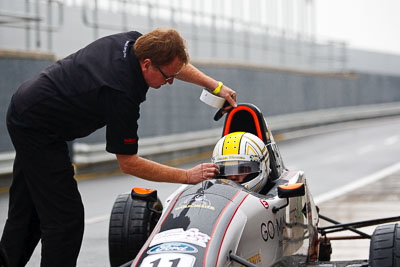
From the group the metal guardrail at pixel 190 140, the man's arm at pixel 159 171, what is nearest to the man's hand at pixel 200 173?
the man's arm at pixel 159 171

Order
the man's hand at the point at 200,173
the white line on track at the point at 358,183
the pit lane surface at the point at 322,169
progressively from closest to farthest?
1. the man's hand at the point at 200,173
2. the pit lane surface at the point at 322,169
3. the white line on track at the point at 358,183

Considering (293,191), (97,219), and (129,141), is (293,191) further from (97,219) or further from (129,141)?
(97,219)

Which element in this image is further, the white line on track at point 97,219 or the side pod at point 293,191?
the white line on track at point 97,219

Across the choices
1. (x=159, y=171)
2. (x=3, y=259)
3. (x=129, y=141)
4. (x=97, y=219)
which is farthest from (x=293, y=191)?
(x=97, y=219)

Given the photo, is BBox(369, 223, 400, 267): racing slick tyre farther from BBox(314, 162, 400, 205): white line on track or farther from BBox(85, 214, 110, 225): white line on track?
BBox(314, 162, 400, 205): white line on track

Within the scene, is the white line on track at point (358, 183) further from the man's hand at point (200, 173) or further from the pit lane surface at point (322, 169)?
the man's hand at point (200, 173)

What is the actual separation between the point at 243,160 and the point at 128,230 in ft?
4.02

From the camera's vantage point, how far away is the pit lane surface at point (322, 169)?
10.4 m

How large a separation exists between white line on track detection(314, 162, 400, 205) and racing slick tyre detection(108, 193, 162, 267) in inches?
241

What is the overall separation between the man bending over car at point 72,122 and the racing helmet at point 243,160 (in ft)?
1.92

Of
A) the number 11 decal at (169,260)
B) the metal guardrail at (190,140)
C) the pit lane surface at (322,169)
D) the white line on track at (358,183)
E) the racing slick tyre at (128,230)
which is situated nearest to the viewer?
the number 11 decal at (169,260)

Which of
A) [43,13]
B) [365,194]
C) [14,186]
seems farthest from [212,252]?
[43,13]

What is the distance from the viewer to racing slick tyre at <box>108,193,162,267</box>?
6953 mm

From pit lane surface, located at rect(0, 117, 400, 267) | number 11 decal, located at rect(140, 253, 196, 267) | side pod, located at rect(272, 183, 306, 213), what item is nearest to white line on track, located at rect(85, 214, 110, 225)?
pit lane surface, located at rect(0, 117, 400, 267)
